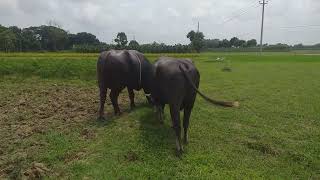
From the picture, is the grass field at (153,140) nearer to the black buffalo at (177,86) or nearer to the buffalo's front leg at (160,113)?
the buffalo's front leg at (160,113)

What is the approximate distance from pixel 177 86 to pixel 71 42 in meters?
77.7

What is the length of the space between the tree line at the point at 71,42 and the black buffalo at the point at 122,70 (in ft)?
133

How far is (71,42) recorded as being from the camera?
81.8 m

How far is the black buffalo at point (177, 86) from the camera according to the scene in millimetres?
6977

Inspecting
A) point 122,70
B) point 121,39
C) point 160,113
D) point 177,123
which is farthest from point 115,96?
point 121,39

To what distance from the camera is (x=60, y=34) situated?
2908 inches

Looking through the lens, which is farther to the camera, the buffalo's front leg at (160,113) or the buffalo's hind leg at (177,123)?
the buffalo's front leg at (160,113)

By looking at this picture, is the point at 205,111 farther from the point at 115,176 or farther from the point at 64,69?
the point at 64,69

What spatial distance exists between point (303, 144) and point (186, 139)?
2.28 metres

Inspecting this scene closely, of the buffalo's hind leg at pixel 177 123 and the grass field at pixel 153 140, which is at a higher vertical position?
the buffalo's hind leg at pixel 177 123

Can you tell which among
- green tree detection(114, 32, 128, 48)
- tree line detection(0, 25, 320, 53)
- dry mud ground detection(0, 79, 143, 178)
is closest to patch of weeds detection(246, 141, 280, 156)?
dry mud ground detection(0, 79, 143, 178)

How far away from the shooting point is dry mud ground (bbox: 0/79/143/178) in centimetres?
670

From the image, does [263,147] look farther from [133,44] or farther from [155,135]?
[133,44]

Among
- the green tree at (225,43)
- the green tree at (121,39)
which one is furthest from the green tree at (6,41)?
the green tree at (225,43)
